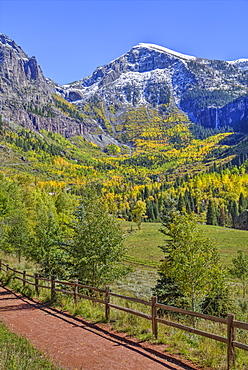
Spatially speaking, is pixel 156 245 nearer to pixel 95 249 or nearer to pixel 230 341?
pixel 95 249

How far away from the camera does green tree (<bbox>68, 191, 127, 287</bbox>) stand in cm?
2014

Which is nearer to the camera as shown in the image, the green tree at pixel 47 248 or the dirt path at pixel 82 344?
the dirt path at pixel 82 344

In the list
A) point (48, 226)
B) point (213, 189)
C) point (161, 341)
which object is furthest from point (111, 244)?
point (213, 189)

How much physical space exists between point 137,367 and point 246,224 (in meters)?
124

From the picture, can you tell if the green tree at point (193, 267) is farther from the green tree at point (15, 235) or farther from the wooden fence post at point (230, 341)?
the green tree at point (15, 235)

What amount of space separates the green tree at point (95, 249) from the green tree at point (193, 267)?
4.41 metres

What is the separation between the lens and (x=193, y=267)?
71.2ft

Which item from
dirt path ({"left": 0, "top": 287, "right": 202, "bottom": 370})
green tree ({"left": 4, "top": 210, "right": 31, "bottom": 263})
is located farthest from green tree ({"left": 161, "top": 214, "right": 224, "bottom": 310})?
green tree ({"left": 4, "top": 210, "right": 31, "bottom": 263})

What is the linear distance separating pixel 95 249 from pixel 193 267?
755 cm

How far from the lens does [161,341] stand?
11.2m

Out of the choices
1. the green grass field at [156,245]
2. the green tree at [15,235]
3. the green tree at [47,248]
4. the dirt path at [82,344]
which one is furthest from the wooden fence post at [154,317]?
the green grass field at [156,245]

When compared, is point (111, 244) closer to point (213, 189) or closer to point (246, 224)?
point (246, 224)

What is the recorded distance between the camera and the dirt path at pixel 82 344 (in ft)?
31.1

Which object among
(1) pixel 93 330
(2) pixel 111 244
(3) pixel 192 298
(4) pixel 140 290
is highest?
(2) pixel 111 244
